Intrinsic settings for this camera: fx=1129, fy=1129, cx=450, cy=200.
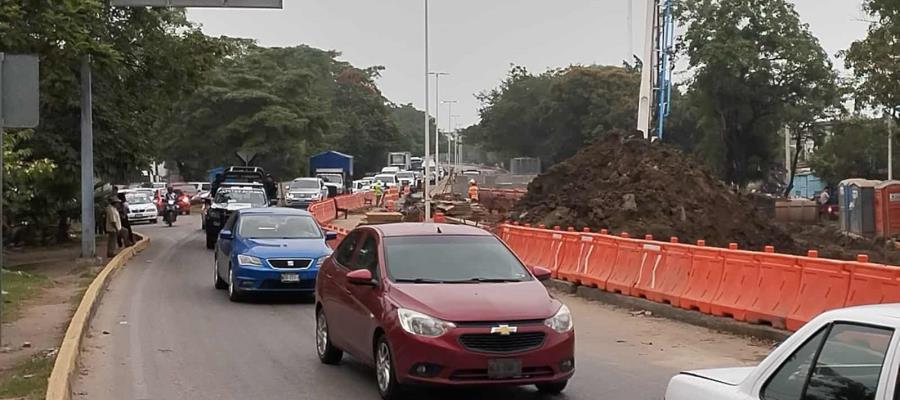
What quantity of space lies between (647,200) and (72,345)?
20.5 meters

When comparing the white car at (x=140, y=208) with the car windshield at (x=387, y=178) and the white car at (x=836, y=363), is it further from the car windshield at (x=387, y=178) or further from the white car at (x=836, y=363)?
the white car at (x=836, y=363)

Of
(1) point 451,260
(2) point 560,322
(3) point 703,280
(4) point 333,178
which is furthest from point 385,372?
(4) point 333,178

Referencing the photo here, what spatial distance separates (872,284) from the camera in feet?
38.6

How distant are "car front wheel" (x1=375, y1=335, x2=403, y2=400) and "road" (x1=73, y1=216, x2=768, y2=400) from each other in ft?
1.63

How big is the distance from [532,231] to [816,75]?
4448 centimetres

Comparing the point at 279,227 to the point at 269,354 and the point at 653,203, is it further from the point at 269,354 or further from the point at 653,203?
the point at 653,203

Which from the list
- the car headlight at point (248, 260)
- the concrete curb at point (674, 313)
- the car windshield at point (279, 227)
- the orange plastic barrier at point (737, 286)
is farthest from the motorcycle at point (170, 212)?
the orange plastic barrier at point (737, 286)

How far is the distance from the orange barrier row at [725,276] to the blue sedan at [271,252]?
14.6 ft

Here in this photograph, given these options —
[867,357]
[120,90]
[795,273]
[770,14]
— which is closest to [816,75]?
[770,14]

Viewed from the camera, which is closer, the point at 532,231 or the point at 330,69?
the point at 532,231

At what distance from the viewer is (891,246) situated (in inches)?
1342

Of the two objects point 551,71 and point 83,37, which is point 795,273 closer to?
point 83,37

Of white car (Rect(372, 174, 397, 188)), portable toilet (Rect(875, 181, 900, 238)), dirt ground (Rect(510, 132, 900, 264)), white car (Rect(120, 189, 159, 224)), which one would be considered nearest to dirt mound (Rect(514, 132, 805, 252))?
dirt ground (Rect(510, 132, 900, 264))

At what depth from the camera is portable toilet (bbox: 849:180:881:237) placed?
132 ft
